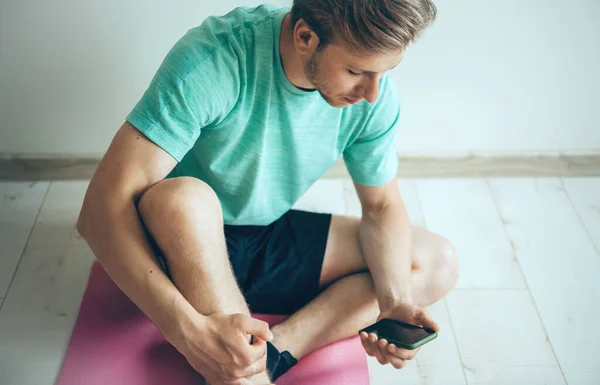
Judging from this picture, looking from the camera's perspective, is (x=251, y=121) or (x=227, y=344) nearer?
(x=227, y=344)

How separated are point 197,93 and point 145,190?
0.21m

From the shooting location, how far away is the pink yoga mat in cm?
129

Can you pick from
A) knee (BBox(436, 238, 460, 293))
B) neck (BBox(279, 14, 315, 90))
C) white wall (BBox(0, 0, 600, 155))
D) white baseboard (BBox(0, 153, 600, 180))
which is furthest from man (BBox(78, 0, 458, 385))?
white baseboard (BBox(0, 153, 600, 180))

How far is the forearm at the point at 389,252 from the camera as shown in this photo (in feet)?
4.32

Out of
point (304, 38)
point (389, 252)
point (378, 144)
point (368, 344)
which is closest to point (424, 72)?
point (378, 144)

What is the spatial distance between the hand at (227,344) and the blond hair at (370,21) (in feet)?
1.68

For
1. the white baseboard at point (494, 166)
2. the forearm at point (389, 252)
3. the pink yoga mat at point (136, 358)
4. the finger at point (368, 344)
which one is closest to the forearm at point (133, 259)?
the pink yoga mat at point (136, 358)

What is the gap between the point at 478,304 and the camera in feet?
5.16

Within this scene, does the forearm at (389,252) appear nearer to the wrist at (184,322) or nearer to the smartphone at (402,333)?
the smartphone at (402,333)

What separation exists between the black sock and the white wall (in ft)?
2.74

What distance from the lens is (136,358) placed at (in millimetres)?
1320

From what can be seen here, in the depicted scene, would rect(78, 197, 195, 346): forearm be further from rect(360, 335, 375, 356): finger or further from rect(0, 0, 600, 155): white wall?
rect(0, 0, 600, 155): white wall

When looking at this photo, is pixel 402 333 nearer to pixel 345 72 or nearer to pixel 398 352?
pixel 398 352

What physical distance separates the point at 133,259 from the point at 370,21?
0.59 meters
